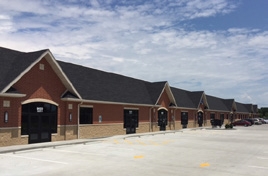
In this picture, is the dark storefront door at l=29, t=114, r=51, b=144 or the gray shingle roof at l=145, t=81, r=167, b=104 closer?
the dark storefront door at l=29, t=114, r=51, b=144

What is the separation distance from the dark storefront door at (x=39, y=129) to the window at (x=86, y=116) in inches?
143

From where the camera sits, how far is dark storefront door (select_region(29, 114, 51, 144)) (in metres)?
21.0

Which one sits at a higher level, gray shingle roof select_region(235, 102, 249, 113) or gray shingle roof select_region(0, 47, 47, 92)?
gray shingle roof select_region(0, 47, 47, 92)

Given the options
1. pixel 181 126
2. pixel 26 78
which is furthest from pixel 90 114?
pixel 181 126

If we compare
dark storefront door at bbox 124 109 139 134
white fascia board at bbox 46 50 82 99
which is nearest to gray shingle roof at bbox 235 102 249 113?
dark storefront door at bbox 124 109 139 134

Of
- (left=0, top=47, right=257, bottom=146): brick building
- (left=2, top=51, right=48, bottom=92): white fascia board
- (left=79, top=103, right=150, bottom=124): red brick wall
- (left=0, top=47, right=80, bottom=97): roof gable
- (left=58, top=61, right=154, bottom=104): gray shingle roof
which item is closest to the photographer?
(left=2, top=51, right=48, bottom=92): white fascia board

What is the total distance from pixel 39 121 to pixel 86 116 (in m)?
5.13

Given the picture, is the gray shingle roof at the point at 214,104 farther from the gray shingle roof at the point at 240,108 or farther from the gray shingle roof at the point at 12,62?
the gray shingle roof at the point at 12,62

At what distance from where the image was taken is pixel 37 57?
68.3ft

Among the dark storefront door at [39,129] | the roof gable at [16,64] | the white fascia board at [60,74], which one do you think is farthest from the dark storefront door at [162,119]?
the dark storefront door at [39,129]

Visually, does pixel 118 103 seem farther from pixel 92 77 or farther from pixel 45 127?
pixel 45 127

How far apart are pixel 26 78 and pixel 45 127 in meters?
3.82

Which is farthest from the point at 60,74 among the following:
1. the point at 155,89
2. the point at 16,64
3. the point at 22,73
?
the point at 155,89

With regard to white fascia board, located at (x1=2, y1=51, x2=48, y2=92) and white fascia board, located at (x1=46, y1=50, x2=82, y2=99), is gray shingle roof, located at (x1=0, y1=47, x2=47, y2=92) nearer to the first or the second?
white fascia board, located at (x1=2, y1=51, x2=48, y2=92)
